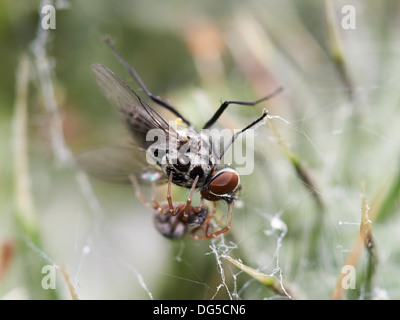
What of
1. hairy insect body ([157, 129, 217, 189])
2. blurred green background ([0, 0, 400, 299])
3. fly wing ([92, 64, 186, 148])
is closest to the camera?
fly wing ([92, 64, 186, 148])

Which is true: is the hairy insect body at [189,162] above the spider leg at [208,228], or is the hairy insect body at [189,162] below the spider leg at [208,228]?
above

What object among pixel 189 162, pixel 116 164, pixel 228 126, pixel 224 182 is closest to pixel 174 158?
pixel 189 162

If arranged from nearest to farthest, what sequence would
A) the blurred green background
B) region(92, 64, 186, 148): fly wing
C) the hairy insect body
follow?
region(92, 64, 186, 148): fly wing, the hairy insect body, the blurred green background

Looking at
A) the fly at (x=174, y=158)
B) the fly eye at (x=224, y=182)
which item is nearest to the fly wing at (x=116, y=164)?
the fly at (x=174, y=158)

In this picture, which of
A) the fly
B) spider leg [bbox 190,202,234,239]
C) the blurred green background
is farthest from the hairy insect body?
the blurred green background

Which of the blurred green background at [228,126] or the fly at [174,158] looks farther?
the blurred green background at [228,126]

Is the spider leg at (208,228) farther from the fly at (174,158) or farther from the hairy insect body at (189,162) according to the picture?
the hairy insect body at (189,162)

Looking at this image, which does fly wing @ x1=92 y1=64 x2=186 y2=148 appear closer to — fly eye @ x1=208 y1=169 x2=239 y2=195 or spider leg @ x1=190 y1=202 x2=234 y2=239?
fly eye @ x1=208 y1=169 x2=239 y2=195

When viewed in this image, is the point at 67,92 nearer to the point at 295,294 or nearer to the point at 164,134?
the point at 164,134
